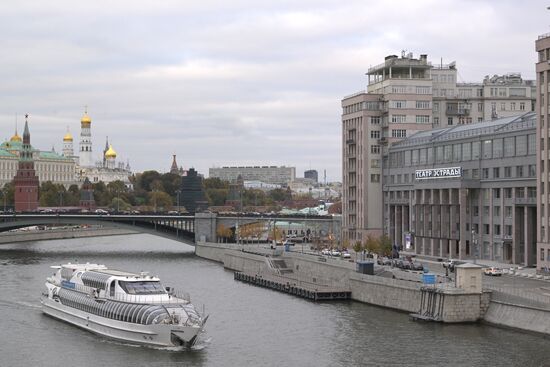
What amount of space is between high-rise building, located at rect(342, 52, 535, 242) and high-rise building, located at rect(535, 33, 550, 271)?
45.9 metres

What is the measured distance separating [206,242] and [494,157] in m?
65.5

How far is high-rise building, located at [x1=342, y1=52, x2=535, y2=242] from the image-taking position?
140 m

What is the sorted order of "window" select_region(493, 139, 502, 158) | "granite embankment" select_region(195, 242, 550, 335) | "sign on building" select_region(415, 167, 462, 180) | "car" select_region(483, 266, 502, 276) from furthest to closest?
"sign on building" select_region(415, 167, 462, 180) → "window" select_region(493, 139, 502, 158) → "car" select_region(483, 266, 502, 276) → "granite embankment" select_region(195, 242, 550, 335)

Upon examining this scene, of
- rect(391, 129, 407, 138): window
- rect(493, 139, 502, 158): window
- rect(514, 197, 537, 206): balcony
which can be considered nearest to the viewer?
rect(514, 197, 537, 206): balcony

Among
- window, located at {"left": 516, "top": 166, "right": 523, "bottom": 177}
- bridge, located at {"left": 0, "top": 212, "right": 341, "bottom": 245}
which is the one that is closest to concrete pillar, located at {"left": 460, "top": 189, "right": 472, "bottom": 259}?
window, located at {"left": 516, "top": 166, "right": 523, "bottom": 177}

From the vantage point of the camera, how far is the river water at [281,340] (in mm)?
65125

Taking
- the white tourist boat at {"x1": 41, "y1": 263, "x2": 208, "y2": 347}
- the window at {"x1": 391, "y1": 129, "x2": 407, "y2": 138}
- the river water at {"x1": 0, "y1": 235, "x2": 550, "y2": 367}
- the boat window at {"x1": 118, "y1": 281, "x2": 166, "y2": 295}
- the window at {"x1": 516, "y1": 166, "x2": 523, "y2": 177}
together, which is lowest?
the river water at {"x1": 0, "y1": 235, "x2": 550, "y2": 367}

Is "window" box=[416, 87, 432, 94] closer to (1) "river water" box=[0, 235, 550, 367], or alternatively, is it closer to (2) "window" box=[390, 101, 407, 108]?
(2) "window" box=[390, 101, 407, 108]

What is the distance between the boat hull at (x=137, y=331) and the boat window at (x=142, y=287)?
2.89 m

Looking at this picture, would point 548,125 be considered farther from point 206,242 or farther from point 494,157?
point 206,242

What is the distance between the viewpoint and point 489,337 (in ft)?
232

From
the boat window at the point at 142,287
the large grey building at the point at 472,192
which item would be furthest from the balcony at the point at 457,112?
the boat window at the point at 142,287

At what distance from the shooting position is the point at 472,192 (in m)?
113

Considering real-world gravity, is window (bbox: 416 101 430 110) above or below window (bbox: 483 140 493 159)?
above
